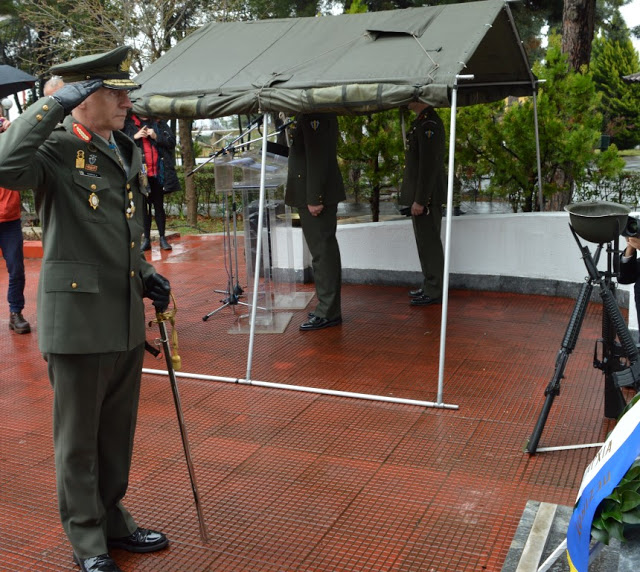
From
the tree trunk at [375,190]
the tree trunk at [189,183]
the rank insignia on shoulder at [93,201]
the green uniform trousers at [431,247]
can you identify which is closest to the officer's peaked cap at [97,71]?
the rank insignia on shoulder at [93,201]

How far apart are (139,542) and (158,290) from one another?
1.13 m

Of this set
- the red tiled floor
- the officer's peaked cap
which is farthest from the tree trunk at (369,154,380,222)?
the officer's peaked cap

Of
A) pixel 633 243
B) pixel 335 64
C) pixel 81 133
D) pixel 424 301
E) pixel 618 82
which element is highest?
pixel 618 82

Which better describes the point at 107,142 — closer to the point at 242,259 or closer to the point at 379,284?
the point at 379,284

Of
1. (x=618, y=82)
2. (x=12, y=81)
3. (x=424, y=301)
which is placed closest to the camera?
(x=12, y=81)

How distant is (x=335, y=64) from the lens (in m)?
5.38

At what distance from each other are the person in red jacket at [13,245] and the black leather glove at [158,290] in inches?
155

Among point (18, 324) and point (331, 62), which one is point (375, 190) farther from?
point (18, 324)

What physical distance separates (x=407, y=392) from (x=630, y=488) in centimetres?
303

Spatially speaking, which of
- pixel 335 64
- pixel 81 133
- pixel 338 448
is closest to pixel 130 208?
pixel 81 133

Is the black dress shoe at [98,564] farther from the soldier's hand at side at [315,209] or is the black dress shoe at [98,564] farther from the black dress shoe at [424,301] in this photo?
the black dress shoe at [424,301]

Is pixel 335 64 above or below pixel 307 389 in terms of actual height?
above

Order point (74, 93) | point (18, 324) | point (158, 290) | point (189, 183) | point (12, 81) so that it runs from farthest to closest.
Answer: point (189, 183)
point (18, 324)
point (12, 81)
point (158, 290)
point (74, 93)

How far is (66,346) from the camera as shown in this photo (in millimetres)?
3043
